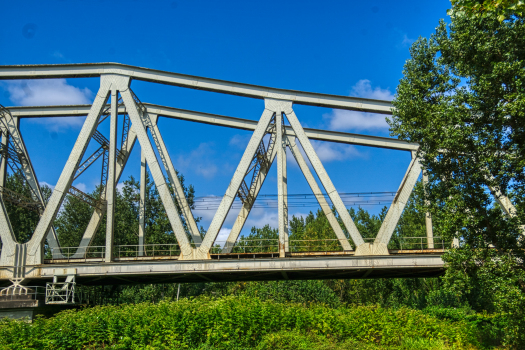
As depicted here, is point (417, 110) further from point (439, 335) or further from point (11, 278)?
point (11, 278)

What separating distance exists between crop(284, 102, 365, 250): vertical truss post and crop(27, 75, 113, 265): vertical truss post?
1063cm

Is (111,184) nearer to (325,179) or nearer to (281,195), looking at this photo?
(281,195)

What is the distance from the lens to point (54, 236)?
2562 cm

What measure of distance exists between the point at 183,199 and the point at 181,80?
7.36 meters

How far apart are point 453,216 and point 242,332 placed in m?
8.89

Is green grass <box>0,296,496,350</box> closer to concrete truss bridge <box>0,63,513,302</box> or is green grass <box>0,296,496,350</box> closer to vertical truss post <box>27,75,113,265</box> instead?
concrete truss bridge <box>0,63,513,302</box>

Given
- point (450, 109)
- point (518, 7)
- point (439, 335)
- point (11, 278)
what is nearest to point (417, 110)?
point (450, 109)

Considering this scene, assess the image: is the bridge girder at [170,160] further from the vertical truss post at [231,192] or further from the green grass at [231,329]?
the green grass at [231,329]

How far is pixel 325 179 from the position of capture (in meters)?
21.2

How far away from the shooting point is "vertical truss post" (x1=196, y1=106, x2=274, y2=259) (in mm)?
19891

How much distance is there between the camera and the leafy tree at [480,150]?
13.2 metres

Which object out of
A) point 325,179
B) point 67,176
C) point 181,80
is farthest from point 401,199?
point 67,176

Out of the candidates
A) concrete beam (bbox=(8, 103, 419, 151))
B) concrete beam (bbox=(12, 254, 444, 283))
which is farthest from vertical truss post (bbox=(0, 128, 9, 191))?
concrete beam (bbox=(12, 254, 444, 283))

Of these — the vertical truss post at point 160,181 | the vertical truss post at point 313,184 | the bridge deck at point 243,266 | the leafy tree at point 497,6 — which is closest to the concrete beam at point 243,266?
the bridge deck at point 243,266
